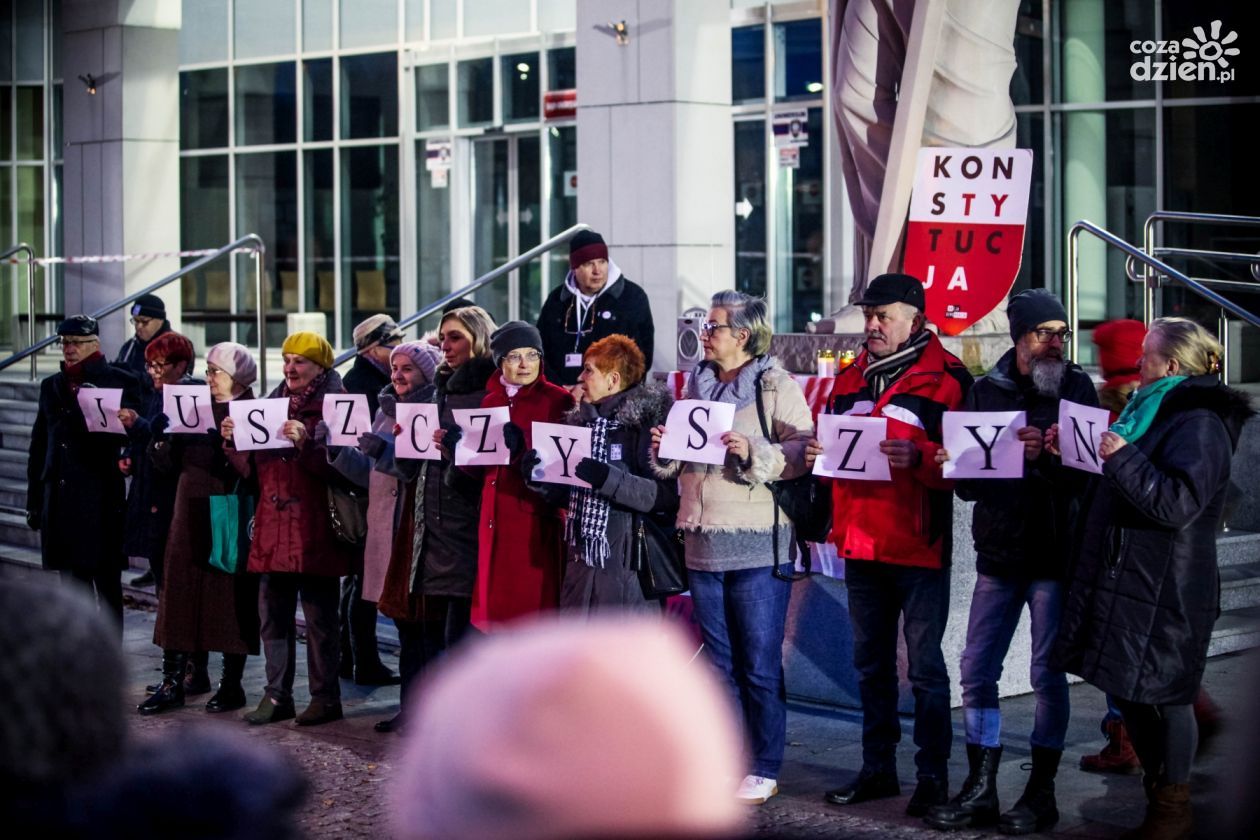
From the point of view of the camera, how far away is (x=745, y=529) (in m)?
7.65

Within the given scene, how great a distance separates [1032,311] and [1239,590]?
4.28 meters

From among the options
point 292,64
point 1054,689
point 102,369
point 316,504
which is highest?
point 292,64

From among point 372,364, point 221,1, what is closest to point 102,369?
point 372,364

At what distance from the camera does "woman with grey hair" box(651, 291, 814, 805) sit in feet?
25.1

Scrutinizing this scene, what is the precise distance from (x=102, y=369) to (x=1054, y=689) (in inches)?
232

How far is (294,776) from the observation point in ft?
6.17

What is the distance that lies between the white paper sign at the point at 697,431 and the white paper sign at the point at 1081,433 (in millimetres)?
1314

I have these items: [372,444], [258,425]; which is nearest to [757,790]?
[372,444]

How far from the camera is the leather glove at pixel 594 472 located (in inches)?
302

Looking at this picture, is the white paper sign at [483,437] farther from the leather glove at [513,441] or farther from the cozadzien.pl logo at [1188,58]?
the cozadzien.pl logo at [1188,58]

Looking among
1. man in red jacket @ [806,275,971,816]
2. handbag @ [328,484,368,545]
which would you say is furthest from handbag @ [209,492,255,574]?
man in red jacket @ [806,275,971,816]

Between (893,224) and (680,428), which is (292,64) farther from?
(680,428)

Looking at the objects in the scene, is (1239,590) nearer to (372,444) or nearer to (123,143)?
(372,444)

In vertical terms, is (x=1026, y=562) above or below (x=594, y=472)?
below
